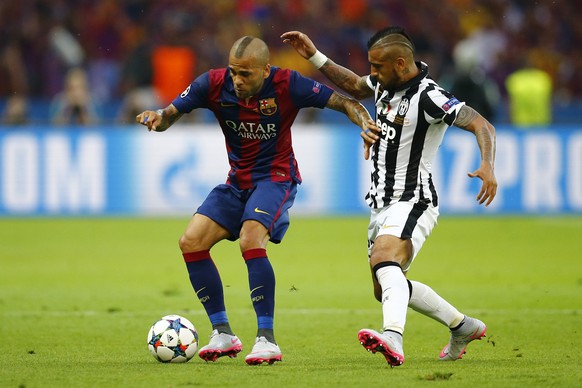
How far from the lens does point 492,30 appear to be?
72.2ft

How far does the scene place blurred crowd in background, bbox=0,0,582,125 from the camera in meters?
19.4

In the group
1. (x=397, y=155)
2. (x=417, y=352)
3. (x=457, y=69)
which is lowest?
(x=417, y=352)

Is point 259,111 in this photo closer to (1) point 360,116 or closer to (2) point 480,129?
(1) point 360,116

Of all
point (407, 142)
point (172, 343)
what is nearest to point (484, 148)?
point (407, 142)

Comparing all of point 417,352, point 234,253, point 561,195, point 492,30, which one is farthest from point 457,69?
point 417,352

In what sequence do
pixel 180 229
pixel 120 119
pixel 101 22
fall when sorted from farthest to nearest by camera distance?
pixel 101 22
pixel 120 119
pixel 180 229

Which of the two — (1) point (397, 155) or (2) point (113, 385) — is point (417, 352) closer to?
(1) point (397, 155)

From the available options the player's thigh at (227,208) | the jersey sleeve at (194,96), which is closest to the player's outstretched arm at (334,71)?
the jersey sleeve at (194,96)

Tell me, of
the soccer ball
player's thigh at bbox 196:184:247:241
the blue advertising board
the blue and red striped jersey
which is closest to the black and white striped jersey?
the blue and red striped jersey

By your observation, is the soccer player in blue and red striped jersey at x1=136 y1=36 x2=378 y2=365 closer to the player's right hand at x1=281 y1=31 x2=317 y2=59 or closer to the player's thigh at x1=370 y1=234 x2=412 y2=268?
the player's right hand at x1=281 y1=31 x2=317 y2=59

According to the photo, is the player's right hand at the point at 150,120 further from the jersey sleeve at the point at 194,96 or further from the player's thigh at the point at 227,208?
the player's thigh at the point at 227,208

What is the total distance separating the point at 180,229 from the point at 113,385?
10806 millimetres

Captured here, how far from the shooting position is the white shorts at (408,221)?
21.9 ft

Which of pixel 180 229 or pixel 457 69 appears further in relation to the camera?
pixel 457 69
